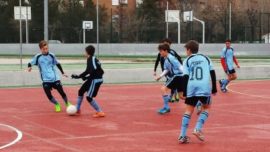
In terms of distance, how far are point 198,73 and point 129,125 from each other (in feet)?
9.23

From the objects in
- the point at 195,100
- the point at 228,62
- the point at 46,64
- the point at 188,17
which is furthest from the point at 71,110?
the point at 188,17

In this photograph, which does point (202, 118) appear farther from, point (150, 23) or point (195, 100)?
point (150, 23)

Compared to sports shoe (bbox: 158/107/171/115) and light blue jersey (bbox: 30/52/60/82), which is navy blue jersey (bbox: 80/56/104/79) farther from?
sports shoe (bbox: 158/107/171/115)

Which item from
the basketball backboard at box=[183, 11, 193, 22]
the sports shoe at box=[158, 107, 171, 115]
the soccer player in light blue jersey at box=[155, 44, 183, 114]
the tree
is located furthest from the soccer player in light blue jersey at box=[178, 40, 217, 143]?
the tree

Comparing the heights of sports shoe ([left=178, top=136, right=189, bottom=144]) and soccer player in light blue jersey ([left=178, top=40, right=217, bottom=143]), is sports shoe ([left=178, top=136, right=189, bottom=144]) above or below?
below

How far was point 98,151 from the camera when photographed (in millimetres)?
8852

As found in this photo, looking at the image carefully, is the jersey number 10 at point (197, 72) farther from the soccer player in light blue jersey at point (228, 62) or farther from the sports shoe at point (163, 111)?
the soccer player in light blue jersey at point (228, 62)

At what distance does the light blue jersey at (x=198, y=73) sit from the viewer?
943 cm

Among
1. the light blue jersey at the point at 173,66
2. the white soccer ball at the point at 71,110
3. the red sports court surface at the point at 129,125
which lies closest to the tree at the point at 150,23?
the red sports court surface at the point at 129,125

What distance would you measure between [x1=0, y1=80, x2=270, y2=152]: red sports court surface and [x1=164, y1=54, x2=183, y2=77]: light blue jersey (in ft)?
3.26

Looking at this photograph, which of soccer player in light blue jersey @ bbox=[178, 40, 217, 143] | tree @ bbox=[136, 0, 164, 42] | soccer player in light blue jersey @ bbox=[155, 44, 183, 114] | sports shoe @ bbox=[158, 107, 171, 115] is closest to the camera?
soccer player in light blue jersey @ bbox=[178, 40, 217, 143]

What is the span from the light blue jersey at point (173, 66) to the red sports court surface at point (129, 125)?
0.99m

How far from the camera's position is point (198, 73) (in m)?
9.45

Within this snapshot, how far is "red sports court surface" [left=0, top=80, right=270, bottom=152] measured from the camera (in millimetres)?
9320
